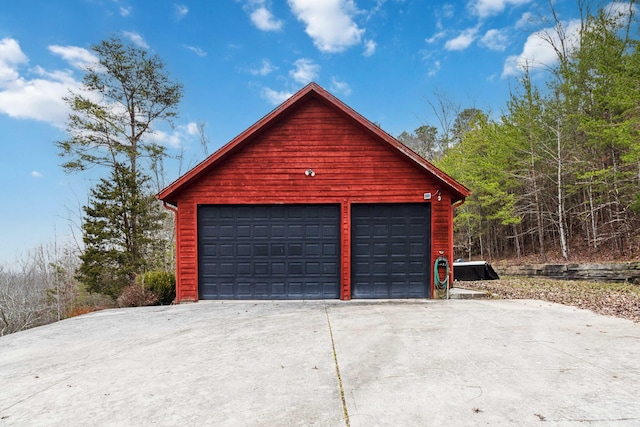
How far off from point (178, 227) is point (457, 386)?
723 centimetres

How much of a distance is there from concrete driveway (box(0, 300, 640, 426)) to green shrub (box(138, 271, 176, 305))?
9.58 ft

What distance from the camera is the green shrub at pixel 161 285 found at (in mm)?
9375

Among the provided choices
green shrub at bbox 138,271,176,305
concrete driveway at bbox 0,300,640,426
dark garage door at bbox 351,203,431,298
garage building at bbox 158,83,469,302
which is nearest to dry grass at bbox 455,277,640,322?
concrete driveway at bbox 0,300,640,426

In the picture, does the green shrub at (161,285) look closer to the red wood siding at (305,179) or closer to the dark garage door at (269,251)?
the red wood siding at (305,179)

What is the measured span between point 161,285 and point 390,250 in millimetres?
6134

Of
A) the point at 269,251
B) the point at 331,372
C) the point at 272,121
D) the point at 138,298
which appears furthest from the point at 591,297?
the point at 138,298

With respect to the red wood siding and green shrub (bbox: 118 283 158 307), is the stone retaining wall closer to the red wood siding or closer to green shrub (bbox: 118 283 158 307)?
the red wood siding

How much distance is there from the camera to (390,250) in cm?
862

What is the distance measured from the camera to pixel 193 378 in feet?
11.7

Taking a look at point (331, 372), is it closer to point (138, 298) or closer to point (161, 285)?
point (161, 285)

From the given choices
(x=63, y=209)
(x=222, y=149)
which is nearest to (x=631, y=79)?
(x=222, y=149)

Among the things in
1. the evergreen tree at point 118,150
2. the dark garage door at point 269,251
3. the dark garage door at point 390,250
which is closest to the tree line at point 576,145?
the dark garage door at point 390,250

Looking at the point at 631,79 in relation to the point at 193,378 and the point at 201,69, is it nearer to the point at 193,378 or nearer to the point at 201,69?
the point at 193,378

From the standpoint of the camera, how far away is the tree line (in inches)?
567
